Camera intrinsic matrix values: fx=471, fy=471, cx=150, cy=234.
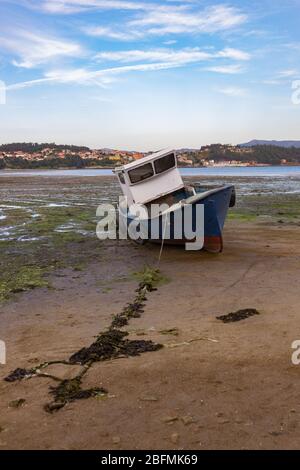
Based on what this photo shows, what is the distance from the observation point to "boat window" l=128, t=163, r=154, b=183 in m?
15.9

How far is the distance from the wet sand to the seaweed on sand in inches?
4.2

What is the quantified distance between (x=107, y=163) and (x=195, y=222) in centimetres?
14300

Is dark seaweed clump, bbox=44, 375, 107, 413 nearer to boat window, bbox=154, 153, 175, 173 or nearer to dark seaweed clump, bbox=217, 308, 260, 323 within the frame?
dark seaweed clump, bbox=217, 308, 260, 323

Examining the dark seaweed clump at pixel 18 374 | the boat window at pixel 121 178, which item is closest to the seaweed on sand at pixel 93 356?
the dark seaweed clump at pixel 18 374

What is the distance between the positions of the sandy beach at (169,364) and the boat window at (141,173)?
18.3 ft

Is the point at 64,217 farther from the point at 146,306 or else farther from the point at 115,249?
the point at 146,306

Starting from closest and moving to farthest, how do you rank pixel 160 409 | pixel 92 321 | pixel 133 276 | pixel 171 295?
pixel 160 409 → pixel 92 321 → pixel 171 295 → pixel 133 276

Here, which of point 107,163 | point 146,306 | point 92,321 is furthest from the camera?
point 107,163

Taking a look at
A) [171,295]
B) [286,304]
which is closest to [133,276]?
[171,295]

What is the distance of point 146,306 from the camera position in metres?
8.23

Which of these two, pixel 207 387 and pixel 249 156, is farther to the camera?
pixel 249 156

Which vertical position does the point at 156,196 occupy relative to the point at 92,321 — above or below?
above

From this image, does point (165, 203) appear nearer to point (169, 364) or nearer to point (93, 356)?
point (93, 356)

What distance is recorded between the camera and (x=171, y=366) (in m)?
5.47
